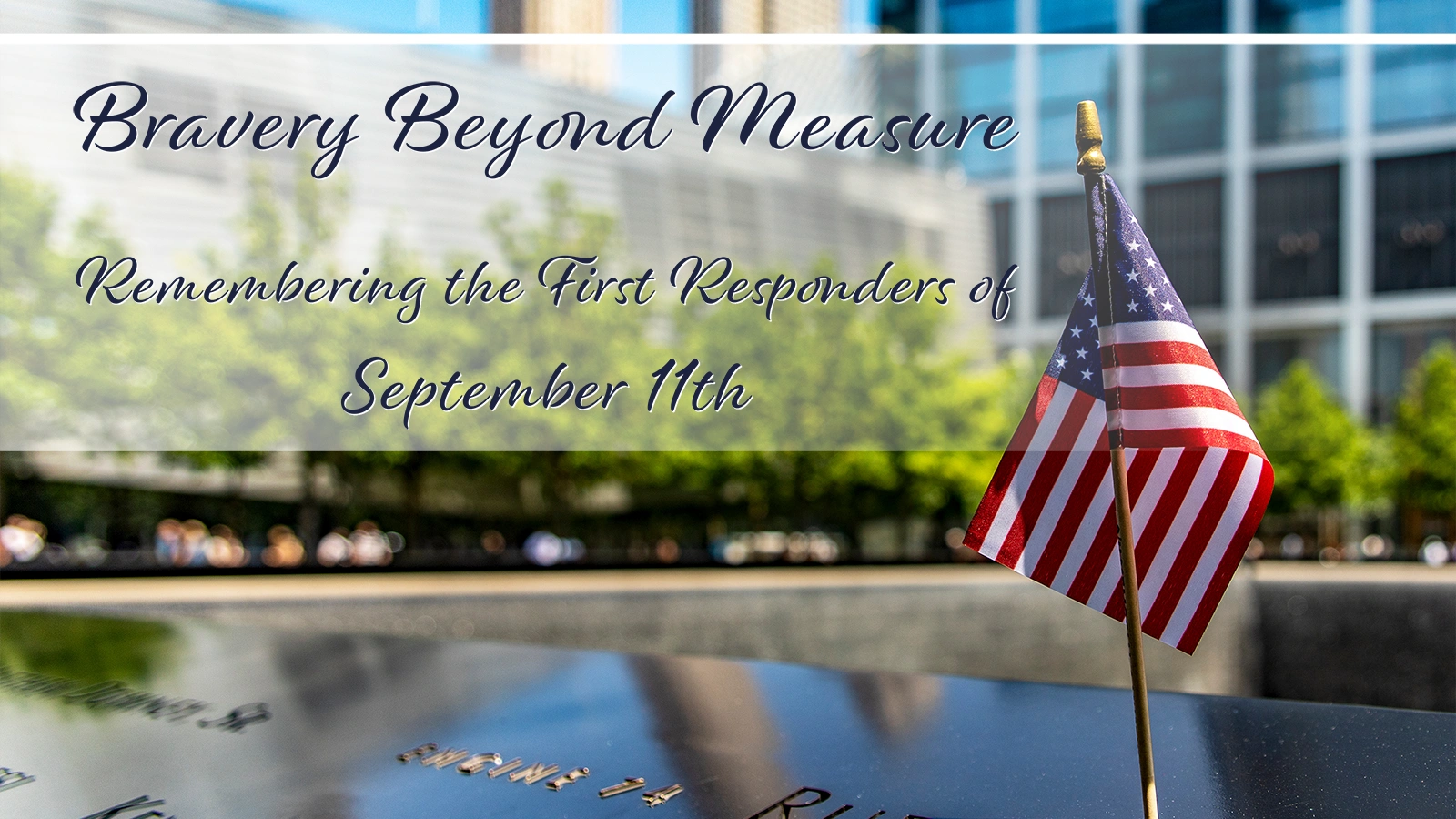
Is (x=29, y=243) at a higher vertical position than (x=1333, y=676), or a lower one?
higher

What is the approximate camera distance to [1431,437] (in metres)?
34.6

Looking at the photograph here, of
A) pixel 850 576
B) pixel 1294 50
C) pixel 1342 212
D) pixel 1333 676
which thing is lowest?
pixel 1333 676

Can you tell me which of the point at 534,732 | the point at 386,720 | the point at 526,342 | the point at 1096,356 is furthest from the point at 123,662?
the point at 526,342

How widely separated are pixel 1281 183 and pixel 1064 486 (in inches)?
1499

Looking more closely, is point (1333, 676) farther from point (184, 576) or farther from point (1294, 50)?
point (1294, 50)

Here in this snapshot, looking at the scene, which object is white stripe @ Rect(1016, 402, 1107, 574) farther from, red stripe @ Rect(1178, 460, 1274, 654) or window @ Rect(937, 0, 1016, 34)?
window @ Rect(937, 0, 1016, 34)

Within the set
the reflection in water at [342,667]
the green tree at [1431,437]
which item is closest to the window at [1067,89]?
the reflection in water at [342,667]

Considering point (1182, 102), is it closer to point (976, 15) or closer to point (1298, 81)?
point (1298, 81)

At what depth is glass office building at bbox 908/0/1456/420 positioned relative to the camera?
30609 millimetres

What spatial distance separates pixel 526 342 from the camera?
1609 cm

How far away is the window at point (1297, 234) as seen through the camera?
36719 mm

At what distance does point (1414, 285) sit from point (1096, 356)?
43.4 m

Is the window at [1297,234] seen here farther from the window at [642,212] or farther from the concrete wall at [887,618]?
the window at [642,212]

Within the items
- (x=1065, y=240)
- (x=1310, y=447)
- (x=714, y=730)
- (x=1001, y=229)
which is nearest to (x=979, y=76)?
(x=1065, y=240)
